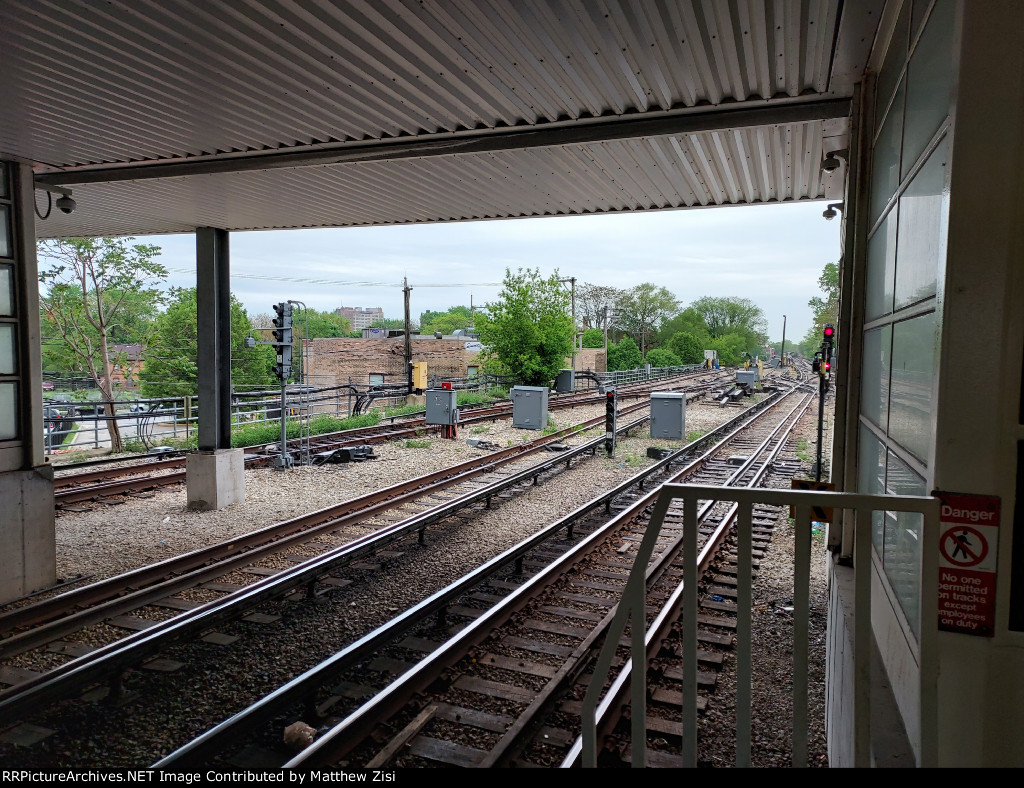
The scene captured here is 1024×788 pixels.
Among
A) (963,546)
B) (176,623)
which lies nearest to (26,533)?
(176,623)

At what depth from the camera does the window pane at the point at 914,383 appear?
8.11ft

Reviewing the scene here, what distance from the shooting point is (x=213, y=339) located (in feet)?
35.6

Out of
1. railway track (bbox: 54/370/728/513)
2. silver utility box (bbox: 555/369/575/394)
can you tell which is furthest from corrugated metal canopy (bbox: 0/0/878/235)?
silver utility box (bbox: 555/369/575/394)

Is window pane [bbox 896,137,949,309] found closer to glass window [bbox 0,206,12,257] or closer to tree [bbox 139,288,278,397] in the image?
glass window [bbox 0,206,12,257]

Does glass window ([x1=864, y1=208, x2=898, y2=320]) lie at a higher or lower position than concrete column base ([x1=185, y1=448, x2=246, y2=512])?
higher

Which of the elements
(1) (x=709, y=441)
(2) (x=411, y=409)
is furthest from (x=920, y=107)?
(2) (x=411, y=409)

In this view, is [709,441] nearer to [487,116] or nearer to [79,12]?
[487,116]

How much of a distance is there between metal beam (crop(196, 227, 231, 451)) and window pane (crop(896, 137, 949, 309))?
997cm

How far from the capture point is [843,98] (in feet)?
18.4

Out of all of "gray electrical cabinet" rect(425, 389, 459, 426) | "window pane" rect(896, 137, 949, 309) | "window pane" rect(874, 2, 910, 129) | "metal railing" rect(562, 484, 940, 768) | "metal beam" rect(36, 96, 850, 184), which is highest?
"metal beam" rect(36, 96, 850, 184)

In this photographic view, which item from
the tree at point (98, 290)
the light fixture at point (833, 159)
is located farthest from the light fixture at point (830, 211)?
the tree at point (98, 290)

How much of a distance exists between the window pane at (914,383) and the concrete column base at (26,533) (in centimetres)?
824

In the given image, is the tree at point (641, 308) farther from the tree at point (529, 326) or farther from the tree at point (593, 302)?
the tree at point (529, 326)

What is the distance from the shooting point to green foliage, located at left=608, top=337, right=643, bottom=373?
197 feet
